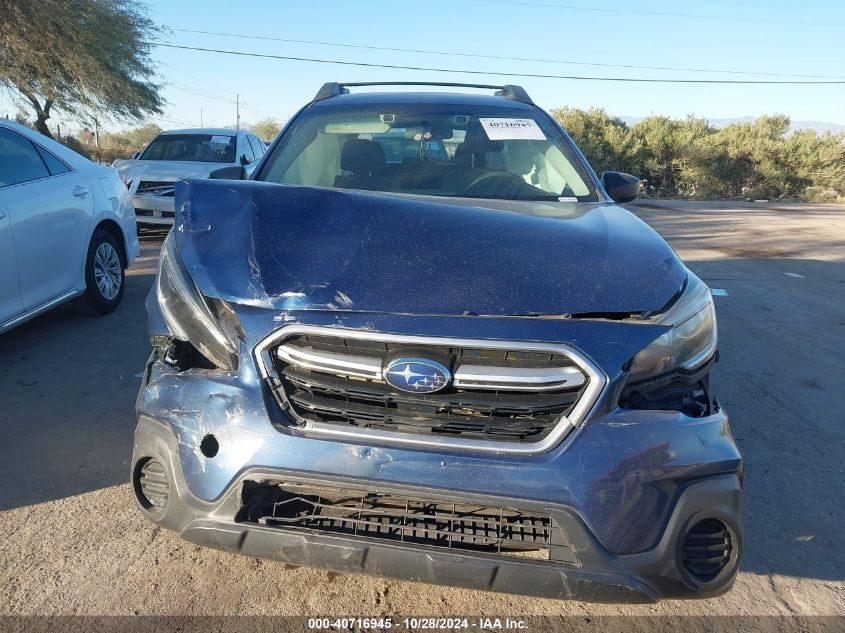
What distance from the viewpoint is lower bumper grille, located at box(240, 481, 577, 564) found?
6.22ft

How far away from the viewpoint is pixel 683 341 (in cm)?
210

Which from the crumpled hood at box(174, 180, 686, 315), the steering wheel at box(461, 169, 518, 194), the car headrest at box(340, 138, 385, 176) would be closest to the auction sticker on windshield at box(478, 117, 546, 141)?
the steering wheel at box(461, 169, 518, 194)

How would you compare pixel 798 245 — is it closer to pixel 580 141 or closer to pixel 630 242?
pixel 630 242

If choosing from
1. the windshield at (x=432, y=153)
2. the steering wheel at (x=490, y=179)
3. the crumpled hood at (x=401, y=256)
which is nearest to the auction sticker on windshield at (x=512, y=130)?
the windshield at (x=432, y=153)

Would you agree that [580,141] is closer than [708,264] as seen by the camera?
No

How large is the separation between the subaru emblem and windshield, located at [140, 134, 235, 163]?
936cm

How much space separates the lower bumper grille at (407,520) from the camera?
1.90 m

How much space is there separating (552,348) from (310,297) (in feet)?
2.36

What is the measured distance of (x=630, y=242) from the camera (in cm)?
250

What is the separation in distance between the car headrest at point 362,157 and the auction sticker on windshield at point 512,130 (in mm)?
595

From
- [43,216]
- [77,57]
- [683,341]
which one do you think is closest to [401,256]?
[683,341]

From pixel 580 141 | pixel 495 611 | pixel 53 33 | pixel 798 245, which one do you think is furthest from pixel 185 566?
pixel 580 141

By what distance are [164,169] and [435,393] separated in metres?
8.86

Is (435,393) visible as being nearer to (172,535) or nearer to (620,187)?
(172,535)
